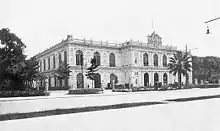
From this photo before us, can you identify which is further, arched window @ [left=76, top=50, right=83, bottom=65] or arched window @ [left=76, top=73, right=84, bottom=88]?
arched window @ [left=76, top=50, right=83, bottom=65]

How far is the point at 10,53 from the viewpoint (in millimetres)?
25938

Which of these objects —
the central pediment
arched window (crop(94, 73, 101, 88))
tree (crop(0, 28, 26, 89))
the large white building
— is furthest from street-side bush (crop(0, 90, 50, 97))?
the central pediment

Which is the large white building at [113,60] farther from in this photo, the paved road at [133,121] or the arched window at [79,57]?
the paved road at [133,121]

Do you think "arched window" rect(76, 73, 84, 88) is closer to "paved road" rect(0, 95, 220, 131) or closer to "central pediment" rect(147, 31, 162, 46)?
"central pediment" rect(147, 31, 162, 46)

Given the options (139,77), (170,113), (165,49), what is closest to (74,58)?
(139,77)

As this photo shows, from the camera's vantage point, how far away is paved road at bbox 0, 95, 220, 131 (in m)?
7.63

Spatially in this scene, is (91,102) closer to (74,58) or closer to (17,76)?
(17,76)

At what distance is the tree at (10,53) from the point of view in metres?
24.7

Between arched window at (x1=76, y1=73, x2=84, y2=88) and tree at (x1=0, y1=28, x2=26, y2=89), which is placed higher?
tree at (x1=0, y1=28, x2=26, y2=89)

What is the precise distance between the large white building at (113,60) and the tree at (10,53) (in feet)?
59.3

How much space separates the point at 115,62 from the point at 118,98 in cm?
3157

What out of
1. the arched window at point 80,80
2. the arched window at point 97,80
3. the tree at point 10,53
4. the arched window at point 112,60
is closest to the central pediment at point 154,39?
the arched window at point 112,60

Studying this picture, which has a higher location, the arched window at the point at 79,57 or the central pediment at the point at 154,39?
the central pediment at the point at 154,39

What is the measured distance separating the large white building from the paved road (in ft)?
112
